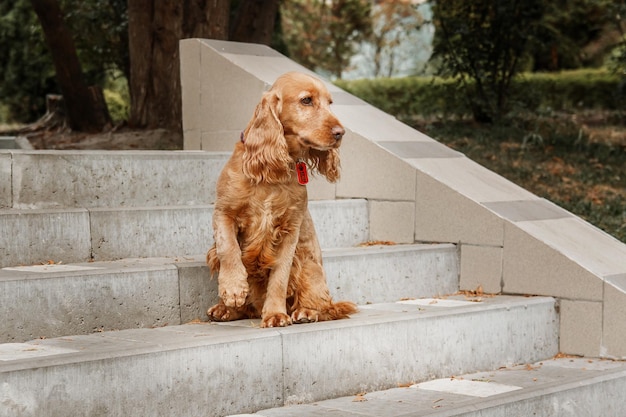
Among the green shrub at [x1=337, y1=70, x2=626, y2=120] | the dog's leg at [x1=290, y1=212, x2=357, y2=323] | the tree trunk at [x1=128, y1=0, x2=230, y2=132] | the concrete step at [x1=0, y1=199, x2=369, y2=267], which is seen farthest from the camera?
the green shrub at [x1=337, y1=70, x2=626, y2=120]

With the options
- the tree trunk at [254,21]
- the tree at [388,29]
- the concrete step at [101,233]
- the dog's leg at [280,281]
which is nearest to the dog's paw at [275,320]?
the dog's leg at [280,281]

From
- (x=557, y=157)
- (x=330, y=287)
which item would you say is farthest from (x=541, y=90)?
(x=330, y=287)

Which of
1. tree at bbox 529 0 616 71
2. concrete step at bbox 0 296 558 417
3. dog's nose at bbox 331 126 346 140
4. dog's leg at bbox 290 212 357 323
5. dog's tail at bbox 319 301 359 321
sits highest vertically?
tree at bbox 529 0 616 71

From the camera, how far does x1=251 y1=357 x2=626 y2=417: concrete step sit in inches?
158

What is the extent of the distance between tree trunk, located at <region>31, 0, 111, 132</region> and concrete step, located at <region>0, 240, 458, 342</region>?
676cm

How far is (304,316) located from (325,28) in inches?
1237

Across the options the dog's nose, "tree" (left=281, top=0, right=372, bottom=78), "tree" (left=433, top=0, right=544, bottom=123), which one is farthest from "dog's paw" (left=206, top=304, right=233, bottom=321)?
"tree" (left=281, top=0, right=372, bottom=78)

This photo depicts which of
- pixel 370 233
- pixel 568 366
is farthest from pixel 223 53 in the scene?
pixel 568 366

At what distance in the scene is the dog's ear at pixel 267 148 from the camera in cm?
427

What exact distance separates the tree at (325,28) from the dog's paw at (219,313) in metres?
30.0

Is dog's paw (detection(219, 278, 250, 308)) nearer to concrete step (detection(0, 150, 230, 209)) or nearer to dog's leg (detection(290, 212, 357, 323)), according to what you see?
dog's leg (detection(290, 212, 357, 323))

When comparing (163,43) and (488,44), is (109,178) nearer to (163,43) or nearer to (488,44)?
(163,43)

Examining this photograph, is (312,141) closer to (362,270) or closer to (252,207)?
(252,207)

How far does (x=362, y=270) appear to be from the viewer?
5.32 metres
